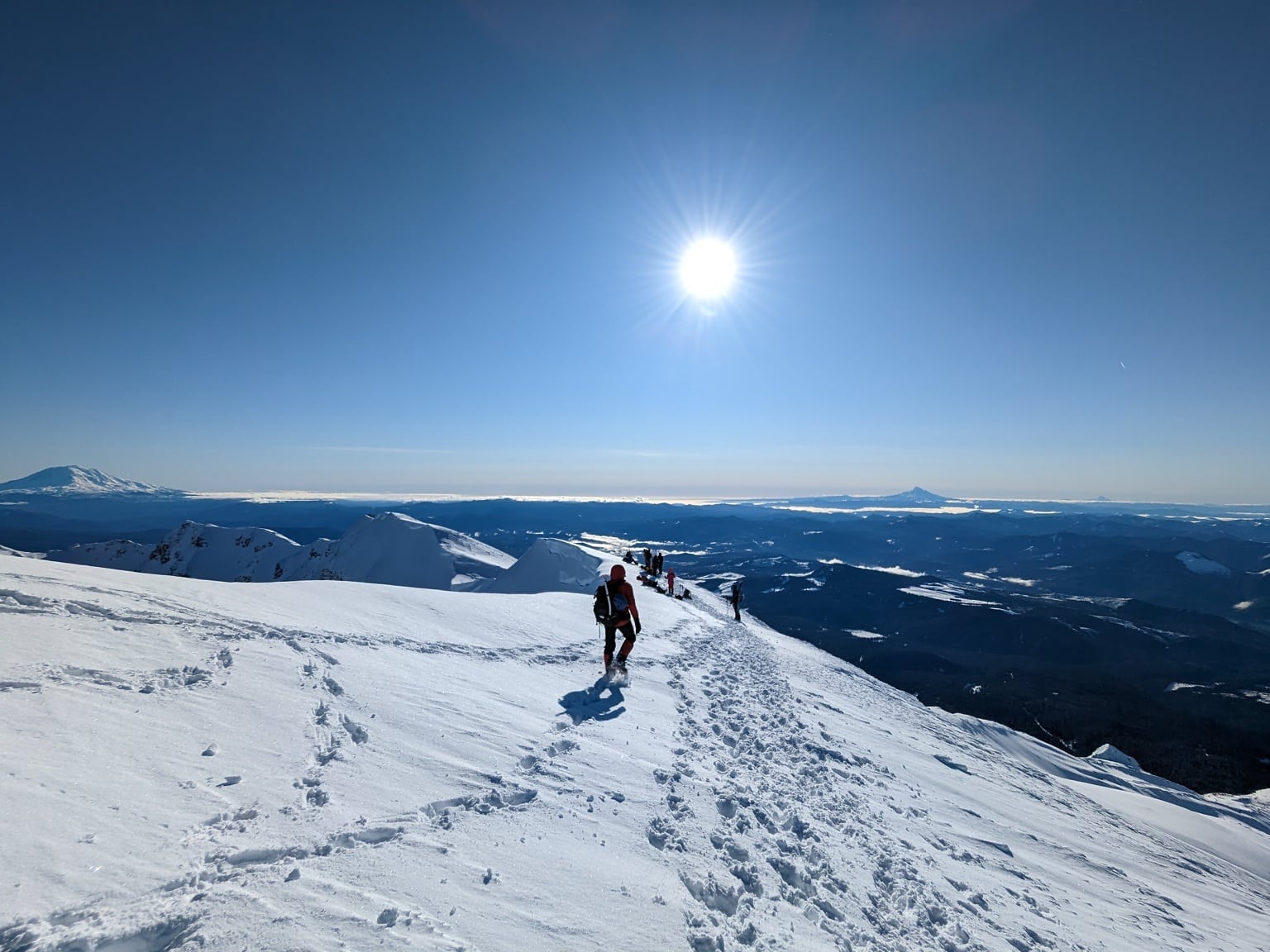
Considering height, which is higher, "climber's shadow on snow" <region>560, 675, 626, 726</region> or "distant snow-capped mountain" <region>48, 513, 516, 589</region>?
"climber's shadow on snow" <region>560, 675, 626, 726</region>

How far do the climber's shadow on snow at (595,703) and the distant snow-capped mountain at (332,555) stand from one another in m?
68.6

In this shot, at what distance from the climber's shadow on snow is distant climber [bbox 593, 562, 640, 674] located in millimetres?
740

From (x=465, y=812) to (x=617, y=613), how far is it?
23.7 feet

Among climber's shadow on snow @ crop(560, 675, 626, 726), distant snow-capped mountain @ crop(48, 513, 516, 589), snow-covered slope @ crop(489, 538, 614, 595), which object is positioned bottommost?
distant snow-capped mountain @ crop(48, 513, 516, 589)

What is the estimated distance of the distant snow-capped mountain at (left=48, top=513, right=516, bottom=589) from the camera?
102 metres

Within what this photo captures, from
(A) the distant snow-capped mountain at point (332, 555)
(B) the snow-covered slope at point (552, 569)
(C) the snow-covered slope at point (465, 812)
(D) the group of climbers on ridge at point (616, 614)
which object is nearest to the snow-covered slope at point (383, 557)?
(A) the distant snow-capped mountain at point (332, 555)

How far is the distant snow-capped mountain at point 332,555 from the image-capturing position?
10162 cm

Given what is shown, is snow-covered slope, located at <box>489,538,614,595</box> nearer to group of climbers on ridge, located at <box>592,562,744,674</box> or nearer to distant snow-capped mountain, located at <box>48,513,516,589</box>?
distant snow-capped mountain, located at <box>48,513,516,589</box>

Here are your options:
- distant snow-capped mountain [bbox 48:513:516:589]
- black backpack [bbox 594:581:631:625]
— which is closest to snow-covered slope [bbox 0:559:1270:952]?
black backpack [bbox 594:581:631:625]

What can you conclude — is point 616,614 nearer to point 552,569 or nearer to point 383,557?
point 552,569

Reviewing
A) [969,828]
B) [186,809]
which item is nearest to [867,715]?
[969,828]

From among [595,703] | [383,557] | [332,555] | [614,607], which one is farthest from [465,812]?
[332,555]

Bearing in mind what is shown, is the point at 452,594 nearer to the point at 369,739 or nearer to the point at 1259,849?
the point at 369,739

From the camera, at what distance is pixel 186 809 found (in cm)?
495
